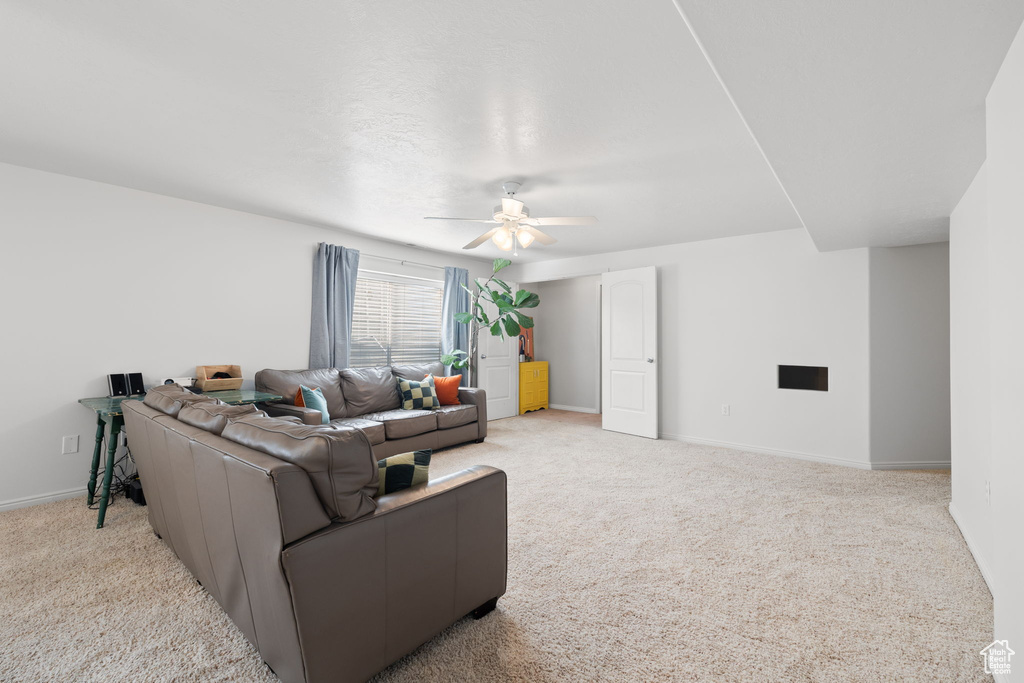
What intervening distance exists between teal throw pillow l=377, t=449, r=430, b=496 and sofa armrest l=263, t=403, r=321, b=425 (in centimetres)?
229

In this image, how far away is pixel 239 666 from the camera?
1616mm

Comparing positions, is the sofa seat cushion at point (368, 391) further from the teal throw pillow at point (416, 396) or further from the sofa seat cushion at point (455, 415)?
the sofa seat cushion at point (455, 415)

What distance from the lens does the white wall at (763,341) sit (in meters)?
4.34

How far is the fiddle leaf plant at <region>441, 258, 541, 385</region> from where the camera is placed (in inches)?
230

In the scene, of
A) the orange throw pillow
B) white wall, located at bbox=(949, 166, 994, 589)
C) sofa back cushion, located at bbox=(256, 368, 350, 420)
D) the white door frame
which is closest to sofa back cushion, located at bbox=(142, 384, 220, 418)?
sofa back cushion, located at bbox=(256, 368, 350, 420)

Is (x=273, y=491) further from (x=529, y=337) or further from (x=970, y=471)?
(x=529, y=337)

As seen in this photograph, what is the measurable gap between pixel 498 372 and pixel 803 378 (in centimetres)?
378

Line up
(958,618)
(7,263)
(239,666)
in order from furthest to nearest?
(7,263) < (958,618) < (239,666)

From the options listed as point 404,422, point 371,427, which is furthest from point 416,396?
point 371,427

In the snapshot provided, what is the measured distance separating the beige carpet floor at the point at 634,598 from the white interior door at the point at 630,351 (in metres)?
2.00

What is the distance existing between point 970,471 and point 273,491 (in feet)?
11.9

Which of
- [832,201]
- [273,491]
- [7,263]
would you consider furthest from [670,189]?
[7,263]

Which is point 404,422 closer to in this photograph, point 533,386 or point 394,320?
point 394,320

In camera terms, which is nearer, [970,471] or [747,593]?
[747,593]
